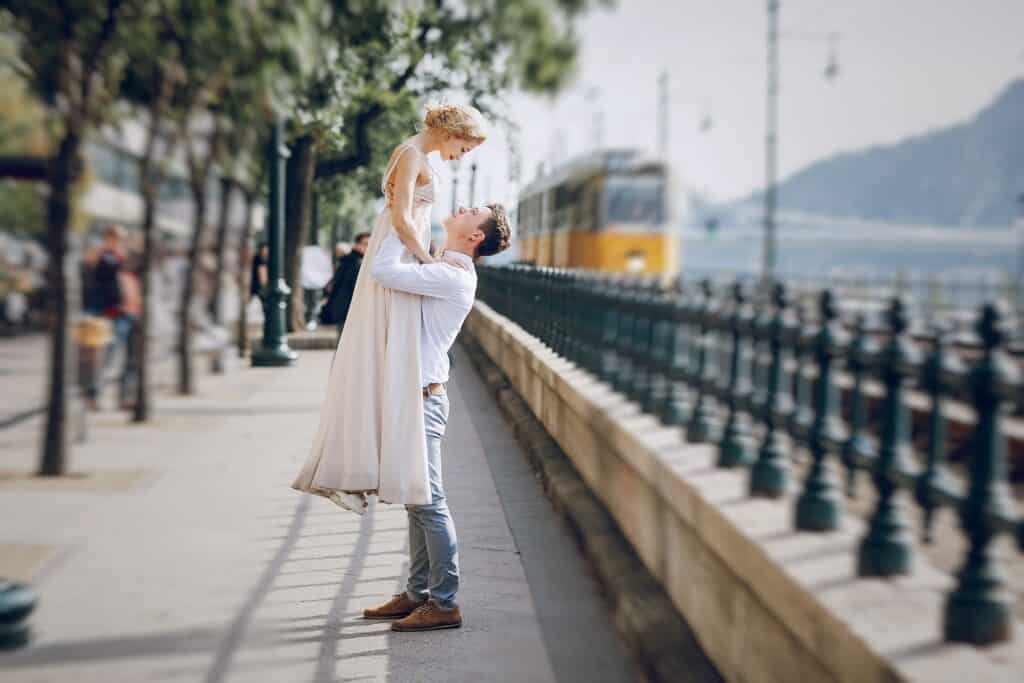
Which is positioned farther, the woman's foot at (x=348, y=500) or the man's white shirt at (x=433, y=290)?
the woman's foot at (x=348, y=500)

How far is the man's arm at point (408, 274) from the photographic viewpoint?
17.2 ft

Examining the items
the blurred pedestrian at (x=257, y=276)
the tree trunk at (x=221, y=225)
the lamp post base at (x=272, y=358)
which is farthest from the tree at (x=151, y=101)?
the blurred pedestrian at (x=257, y=276)

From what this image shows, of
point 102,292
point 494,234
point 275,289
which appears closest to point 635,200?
point 275,289

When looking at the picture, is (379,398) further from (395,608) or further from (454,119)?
(454,119)

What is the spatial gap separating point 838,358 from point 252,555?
3.63 meters

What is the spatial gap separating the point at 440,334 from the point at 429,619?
1117mm

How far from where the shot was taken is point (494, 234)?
218 inches

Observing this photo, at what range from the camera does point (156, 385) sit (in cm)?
930

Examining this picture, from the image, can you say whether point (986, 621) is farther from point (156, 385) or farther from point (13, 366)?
point (156, 385)

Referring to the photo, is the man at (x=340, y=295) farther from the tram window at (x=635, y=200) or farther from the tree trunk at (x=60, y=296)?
the tram window at (x=635, y=200)

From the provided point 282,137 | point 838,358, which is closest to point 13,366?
point 838,358

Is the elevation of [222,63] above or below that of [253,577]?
above

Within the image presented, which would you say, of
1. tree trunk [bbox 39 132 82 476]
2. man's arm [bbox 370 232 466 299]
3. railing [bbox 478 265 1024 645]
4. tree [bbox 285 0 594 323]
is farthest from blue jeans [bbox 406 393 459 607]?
tree [bbox 285 0 594 323]

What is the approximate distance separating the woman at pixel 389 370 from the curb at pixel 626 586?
0.89 meters
